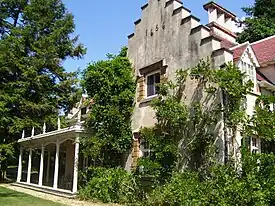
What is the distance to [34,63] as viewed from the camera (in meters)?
28.5

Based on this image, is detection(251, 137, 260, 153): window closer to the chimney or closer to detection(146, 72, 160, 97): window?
detection(146, 72, 160, 97): window

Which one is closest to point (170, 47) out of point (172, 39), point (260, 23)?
point (172, 39)

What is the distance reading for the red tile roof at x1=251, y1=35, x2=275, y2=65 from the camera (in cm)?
1620

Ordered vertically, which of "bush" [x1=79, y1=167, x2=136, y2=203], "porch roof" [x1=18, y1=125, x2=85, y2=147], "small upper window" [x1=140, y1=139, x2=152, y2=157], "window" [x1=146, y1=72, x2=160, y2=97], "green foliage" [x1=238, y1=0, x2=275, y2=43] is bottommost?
"bush" [x1=79, y1=167, x2=136, y2=203]

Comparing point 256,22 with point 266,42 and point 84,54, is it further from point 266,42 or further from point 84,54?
point 84,54

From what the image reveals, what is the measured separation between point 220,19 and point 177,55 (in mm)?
7574

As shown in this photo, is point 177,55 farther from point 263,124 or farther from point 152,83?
point 263,124

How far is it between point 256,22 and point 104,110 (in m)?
18.5

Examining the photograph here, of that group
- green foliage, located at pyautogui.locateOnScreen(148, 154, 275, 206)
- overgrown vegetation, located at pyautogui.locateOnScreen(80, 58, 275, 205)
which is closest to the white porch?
overgrown vegetation, located at pyautogui.locateOnScreen(80, 58, 275, 205)

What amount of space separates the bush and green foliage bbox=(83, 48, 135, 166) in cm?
105

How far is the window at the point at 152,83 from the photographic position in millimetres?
16428

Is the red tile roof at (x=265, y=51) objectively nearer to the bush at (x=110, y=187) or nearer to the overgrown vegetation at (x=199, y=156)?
the overgrown vegetation at (x=199, y=156)

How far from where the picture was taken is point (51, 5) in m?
32.0

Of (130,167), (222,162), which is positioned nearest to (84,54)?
(130,167)
